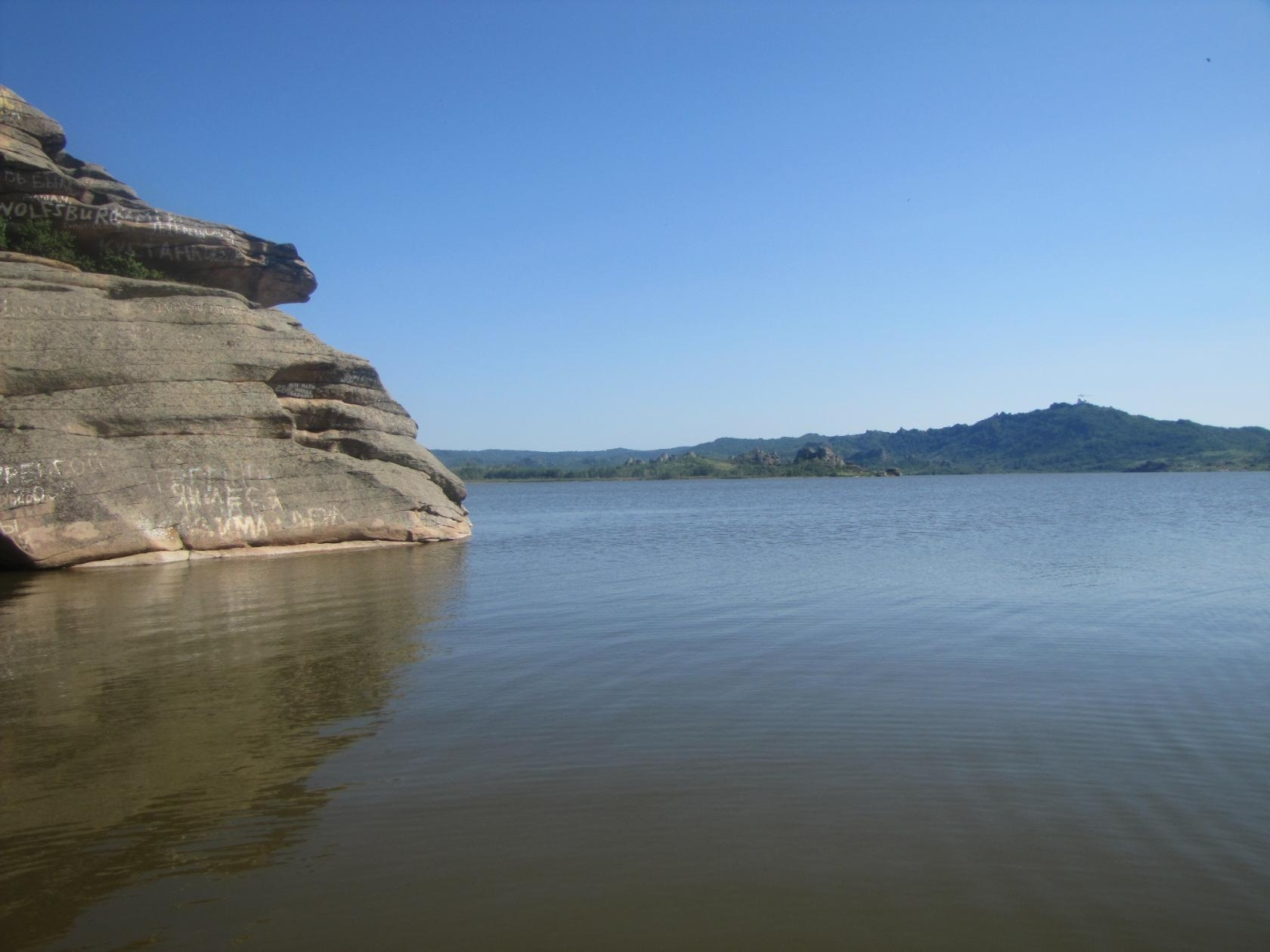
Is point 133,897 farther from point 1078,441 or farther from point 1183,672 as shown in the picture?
point 1078,441

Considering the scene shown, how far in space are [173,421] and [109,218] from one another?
10017 mm

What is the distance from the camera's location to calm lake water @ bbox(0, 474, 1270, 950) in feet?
A: 16.2

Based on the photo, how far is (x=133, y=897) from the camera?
514cm

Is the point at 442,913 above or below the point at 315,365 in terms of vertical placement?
below

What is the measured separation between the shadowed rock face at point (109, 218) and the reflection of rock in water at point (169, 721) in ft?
52.5

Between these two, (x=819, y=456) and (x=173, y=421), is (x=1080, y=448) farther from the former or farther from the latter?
(x=173, y=421)

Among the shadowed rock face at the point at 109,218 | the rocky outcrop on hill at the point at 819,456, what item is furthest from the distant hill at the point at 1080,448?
the shadowed rock face at the point at 109,218

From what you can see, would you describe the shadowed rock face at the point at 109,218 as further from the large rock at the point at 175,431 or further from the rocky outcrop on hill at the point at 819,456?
the rocky outcrop on hill at the point at 819,456

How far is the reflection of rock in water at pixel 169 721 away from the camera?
5.70 m

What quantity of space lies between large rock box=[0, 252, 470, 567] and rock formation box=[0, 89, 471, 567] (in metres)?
0.04

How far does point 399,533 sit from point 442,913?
25287 mm

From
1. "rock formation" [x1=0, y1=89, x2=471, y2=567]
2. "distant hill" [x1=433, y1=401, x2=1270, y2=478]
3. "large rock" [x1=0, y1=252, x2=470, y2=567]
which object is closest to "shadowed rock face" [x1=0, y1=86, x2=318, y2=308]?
"rock formation" [x1=0, y1=89, x2=471, y2=567]

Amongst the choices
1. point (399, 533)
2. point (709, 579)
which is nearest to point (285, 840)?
point (709, 579)

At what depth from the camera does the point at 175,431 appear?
949 inches
